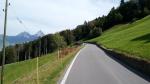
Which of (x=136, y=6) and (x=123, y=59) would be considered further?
(x=136, y=6)

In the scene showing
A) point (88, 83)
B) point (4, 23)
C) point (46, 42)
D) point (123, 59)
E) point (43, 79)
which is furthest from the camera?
point (46, 42)

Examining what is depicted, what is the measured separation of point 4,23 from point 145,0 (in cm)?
18532

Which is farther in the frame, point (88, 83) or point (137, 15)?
point (137, 15)

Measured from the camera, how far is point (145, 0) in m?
199

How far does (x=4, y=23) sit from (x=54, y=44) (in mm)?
179680

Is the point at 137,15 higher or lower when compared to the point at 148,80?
higher

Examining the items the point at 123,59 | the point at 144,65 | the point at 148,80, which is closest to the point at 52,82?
the point at 148,80

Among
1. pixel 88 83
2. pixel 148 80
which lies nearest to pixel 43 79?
pixel 88 83

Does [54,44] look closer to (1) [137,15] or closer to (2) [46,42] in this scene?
(2) [46,42]

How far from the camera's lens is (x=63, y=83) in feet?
64.7

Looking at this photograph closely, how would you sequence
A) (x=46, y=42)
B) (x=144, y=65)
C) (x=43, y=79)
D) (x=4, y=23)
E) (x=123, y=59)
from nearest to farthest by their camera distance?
1. (x=4, y=23)
2. (x=43, y=79)
3. (x=144, y=65)
4. (x=123, y=59)
5. (x=46, y=42)

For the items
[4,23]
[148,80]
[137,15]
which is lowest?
[148,80]

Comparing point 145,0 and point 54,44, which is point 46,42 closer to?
point 54,44

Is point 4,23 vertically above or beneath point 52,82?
above
